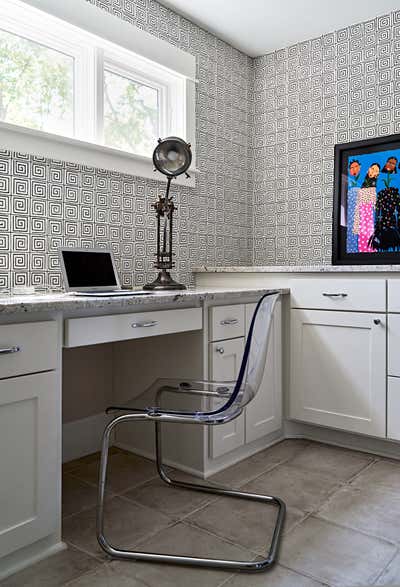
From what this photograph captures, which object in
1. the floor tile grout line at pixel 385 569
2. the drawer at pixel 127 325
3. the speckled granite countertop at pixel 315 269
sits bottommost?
the floor tile grout line at pixel 385 569

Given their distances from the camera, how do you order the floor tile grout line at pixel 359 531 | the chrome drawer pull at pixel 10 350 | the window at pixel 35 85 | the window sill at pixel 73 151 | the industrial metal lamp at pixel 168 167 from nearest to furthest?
the chrome drawer pull at pixel 10 350 < the floor tile grout line at pixel 359 531 < the window sill at pixel 73 151 < the window at pixel 35 85 < the industrial metal lamp at pixel 168 167

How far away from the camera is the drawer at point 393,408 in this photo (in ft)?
7.57

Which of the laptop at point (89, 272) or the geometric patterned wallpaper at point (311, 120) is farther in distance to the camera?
the geometric patterned wallpaper at point (311, 120)

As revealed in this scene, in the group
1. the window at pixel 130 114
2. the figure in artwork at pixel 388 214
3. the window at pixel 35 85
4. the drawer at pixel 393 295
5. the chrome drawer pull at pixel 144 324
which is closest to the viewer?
the chrome drawer pull at pixel 144 324

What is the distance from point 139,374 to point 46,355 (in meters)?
0.95

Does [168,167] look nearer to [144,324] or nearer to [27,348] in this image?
[144,324]

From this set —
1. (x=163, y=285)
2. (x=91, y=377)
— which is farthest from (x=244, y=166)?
(x=91, y=377)

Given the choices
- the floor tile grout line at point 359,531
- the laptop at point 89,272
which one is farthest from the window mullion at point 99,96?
the floor tile grout line at point 359,531

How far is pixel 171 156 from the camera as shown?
2.46 m

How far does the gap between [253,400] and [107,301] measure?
1105 millimetres

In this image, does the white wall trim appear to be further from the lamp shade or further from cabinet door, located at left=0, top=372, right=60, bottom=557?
cabinet door, located at left=0, top=372, right=60, bottom=557

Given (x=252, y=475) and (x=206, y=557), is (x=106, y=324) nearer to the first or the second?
(x=206, y=557)

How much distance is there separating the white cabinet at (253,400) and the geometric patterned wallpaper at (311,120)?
867mm

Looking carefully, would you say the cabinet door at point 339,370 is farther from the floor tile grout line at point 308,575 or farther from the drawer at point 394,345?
the floor tile grout line at point 308,575
